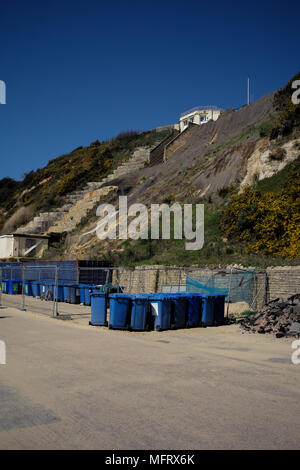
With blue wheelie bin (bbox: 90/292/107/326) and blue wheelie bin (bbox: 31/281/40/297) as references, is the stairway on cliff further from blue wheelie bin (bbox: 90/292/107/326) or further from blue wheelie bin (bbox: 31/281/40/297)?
blue wheelie bin (bbox: 90/292/107/326)

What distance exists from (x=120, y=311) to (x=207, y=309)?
3603 millimetres

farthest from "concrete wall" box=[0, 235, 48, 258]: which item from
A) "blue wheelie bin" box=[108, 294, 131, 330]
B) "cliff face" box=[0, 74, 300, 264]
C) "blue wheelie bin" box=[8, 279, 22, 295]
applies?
"blue wheelie bin" box=[108, 294, 131, 330]

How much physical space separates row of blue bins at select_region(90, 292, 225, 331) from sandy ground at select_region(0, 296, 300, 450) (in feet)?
8.76

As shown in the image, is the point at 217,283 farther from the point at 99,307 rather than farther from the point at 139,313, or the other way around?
the point at 99,307

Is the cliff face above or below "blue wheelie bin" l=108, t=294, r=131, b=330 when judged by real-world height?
above

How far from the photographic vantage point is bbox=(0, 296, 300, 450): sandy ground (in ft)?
15.1

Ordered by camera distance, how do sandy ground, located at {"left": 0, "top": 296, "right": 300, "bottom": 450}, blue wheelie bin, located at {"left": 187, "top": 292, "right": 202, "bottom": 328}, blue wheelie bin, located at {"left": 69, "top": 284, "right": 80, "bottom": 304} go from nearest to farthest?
sandy ground, located at {"left": 0, "top": 296, "right": 300, "bottom": 450}
blue wheelie bin, located at {"left": 187, "top": 292, "right": 202, "bottom": 328}
blue wheelie bin, located at {"left": 69, "top": 284, "right": 80, "bottom": 304}

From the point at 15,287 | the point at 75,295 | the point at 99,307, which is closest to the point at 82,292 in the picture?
the point at 75,295

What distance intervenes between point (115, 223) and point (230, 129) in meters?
18.7

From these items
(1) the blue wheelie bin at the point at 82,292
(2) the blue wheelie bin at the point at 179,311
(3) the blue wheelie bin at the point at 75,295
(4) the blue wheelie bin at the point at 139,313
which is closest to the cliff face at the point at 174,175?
(1) the blue wheelie bin at the point at 82,292

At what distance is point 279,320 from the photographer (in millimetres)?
14648

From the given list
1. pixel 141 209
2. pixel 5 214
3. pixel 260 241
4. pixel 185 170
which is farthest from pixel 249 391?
pixel 5 214

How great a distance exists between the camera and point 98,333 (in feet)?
43.1

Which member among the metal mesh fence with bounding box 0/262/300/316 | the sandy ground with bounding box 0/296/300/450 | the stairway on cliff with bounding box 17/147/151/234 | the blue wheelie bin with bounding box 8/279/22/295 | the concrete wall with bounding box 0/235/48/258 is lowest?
the blue wheelie bin with bounding box 8/279/22/295
